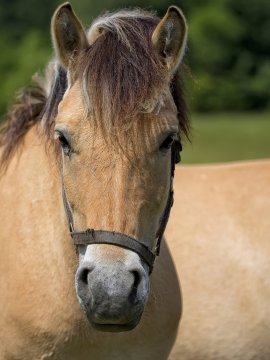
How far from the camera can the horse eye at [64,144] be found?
11.0 ft

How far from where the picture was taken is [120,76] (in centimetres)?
337

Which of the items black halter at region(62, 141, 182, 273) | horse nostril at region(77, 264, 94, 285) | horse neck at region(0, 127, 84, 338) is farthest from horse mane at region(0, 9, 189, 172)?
horse nostril at region(77, 264, 94, 285)

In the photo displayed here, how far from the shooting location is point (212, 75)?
45250 mm

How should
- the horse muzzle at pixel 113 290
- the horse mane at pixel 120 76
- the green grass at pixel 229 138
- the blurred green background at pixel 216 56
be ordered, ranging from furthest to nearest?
1. the blurred green background at pixel 216 56
2. the green grass at pixel 229 138
3. the horse mane at pixel 120 76
4. the horse muzzle at pixel 113 290

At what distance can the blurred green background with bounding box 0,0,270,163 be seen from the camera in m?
34.1

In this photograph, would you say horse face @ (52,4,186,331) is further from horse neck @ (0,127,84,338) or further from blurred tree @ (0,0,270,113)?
blurred tree @ (0,0,270,113)

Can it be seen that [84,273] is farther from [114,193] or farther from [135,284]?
[114,193]

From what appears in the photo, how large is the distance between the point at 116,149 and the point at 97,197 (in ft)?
0.65

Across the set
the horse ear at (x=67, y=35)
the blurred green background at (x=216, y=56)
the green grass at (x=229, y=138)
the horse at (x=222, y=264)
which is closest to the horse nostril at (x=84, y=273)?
the horse ear at (x=67, y=35)

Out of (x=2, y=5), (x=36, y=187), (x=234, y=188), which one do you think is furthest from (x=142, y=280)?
(x=2, y=5)

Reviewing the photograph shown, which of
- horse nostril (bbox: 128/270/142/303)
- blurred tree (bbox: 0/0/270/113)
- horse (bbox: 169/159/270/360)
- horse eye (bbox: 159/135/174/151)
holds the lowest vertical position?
blurred tree (bbox: 0/0/270/113)

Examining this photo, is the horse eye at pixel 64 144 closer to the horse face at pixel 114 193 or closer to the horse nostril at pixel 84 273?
the horse face at pixel 114 193

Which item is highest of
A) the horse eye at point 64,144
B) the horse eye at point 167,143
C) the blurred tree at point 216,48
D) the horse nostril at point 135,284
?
the horse eye at point 64,144

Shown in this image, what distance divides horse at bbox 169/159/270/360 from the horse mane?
1677 millimetres
